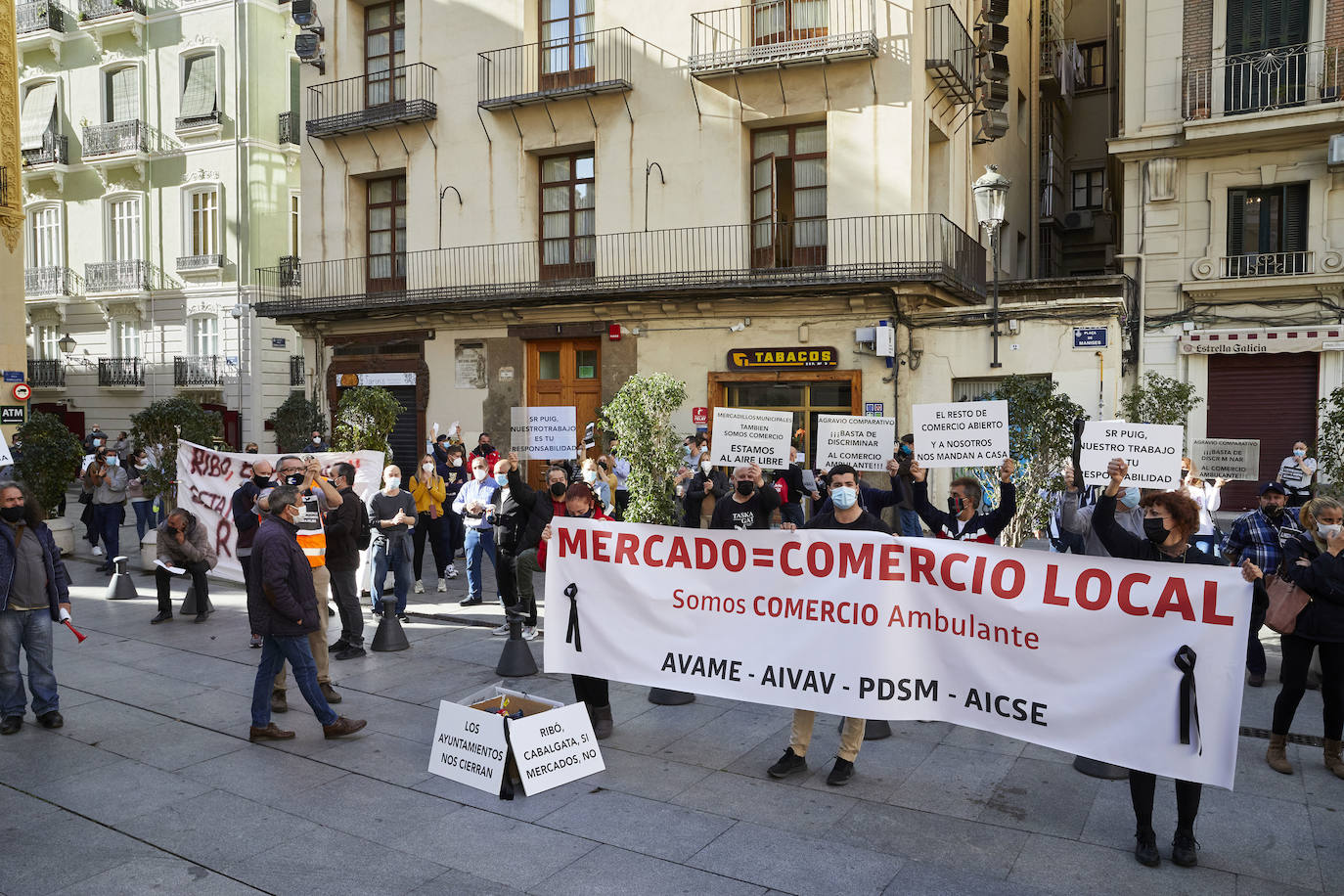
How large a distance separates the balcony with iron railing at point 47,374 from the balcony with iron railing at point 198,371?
5.72m

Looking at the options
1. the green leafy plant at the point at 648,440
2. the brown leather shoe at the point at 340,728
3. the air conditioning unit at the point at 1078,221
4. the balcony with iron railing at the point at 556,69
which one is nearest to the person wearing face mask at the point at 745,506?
the brown leather shoe at the point at 340,728

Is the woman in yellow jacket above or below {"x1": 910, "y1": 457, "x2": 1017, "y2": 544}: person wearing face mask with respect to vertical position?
below

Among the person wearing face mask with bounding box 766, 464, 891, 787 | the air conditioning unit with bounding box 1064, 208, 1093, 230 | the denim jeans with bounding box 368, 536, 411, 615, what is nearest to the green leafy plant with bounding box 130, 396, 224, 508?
the denim jeans with bounding box 368, 536, 411, 615

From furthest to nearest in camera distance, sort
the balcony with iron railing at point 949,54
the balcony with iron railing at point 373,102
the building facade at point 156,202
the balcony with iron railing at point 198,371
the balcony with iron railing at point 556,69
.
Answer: the balcony with iron railing at point 198,371 < the building facade at point 156,202 < the balcony with iron railing at point 373,102 < the balcony with iron railing at point 556,69 < the balcony with iron railing at point 949,54

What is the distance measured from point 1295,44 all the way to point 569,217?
14389mm

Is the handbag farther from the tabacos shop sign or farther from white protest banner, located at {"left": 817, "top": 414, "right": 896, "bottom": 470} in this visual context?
the tabacos shop sign

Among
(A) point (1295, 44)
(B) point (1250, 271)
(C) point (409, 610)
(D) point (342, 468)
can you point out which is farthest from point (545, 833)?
(A) point (1295, 44)

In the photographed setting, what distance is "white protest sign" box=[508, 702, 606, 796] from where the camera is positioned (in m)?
6.10

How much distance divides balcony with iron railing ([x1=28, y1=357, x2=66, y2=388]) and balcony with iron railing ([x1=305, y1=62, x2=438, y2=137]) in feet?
56.0

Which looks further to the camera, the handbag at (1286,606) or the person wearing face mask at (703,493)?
the person wearing face mask at (703,493)

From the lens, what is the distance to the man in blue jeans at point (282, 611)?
6.95 m

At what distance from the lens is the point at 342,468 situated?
9172mm

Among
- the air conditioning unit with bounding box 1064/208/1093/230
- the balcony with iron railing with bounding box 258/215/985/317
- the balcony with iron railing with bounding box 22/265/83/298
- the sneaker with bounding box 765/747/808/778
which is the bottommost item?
the sneaker with bounding box 765/747/808/778

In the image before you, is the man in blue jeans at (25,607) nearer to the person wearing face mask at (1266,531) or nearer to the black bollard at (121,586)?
the black bollard at (121,586)
